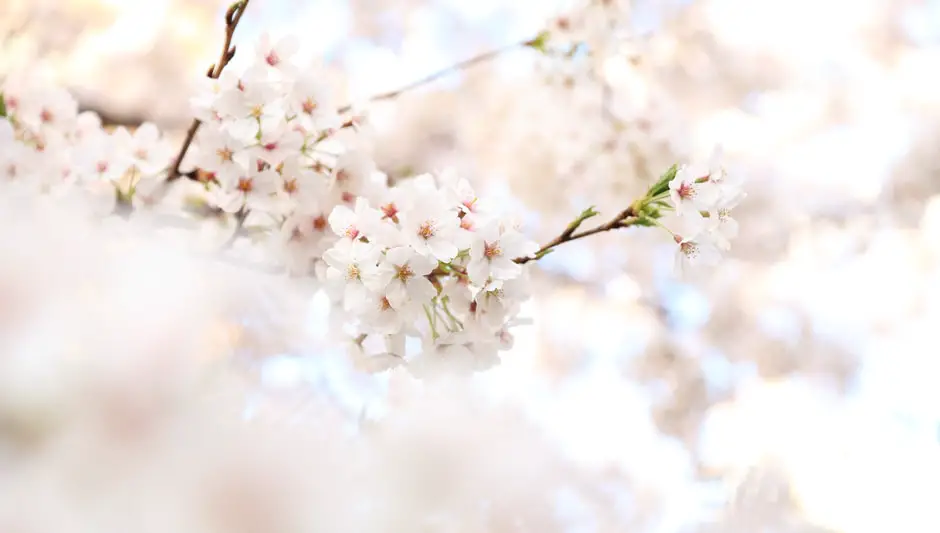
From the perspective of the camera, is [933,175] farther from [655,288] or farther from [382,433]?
[382,433]

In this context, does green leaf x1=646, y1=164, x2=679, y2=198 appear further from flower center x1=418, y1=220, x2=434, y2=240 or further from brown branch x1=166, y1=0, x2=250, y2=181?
brown branch x1=166, y1=0, x2=250, y2=181

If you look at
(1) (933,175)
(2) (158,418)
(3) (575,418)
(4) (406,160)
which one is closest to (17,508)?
(2) (158,418)

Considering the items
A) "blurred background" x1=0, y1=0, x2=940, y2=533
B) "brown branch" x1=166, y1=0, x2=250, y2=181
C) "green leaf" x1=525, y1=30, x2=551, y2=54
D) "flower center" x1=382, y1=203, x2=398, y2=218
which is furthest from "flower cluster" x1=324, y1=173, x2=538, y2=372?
"blurred background" x1=0, y1=0, x2=940, y2=533

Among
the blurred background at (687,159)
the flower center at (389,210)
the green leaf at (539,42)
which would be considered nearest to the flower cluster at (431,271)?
the flower center at (389,210)

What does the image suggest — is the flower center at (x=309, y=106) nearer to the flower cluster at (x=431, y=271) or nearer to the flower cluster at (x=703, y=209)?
the flower cluster at (x=431, y=271)

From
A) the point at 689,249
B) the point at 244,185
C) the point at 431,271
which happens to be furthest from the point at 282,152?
the point at 689,249

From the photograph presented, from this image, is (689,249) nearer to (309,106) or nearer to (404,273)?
(404,273)
